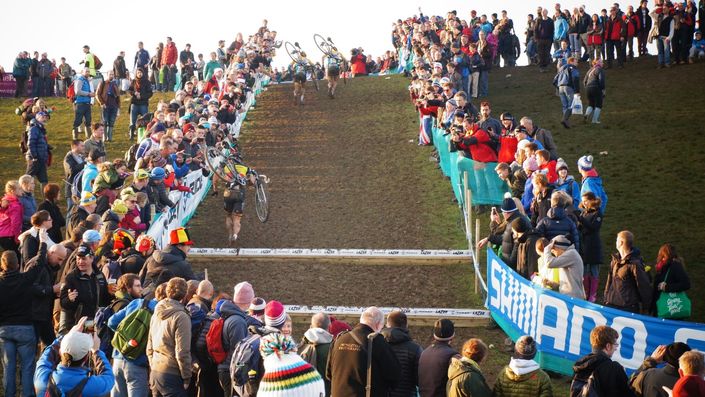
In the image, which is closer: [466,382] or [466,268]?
[466,382]

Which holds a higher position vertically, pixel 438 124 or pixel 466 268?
pixel 438 124

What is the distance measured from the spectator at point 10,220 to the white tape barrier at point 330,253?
3.64m

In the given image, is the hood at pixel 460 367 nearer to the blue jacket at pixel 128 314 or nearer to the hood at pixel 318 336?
the hood at pixel 318 336

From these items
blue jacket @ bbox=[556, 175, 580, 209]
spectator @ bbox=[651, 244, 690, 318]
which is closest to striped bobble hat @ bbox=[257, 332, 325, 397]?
spectator @ bbox=[651, 244, 690, 318]

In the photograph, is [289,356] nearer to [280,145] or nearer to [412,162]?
[412,162]

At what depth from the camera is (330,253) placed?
60.7 ft

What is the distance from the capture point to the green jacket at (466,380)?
30.0 ft

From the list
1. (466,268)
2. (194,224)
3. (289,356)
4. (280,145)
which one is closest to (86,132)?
(280,145)

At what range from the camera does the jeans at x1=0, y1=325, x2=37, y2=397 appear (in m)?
11.9

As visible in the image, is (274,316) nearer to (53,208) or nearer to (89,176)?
(53,208)

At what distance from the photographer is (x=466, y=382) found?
30.0 feet

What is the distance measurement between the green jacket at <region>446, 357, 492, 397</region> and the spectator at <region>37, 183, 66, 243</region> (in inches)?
343

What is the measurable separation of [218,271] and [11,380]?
6.32 m

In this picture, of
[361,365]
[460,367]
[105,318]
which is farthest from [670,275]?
[105,318]
